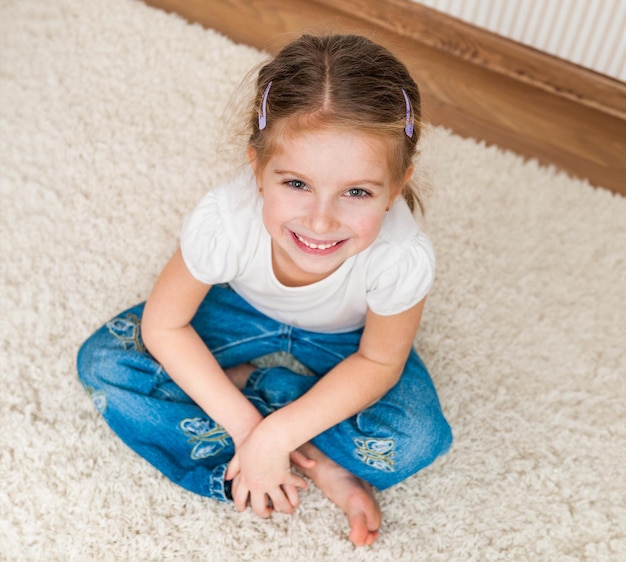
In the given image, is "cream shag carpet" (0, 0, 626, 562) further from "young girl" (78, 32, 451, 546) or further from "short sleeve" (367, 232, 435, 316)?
"short sleeve" (367, 232, 435, 316)

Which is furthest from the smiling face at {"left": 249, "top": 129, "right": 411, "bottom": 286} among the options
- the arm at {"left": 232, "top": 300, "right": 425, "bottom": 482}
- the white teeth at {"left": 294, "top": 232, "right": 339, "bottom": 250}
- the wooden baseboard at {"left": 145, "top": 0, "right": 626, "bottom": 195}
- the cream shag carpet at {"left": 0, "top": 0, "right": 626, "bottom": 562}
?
the wooden baseboard at {"left": 145, "top": 0, "right": 626, "bottom": 195}

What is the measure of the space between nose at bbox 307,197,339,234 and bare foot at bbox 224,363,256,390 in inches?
14.8

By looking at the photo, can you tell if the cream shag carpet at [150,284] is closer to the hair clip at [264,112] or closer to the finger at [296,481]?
the finger at [296,481]

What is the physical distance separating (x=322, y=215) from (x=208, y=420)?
0.36 m

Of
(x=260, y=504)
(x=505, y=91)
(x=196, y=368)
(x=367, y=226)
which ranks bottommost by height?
(x=260, y=504)

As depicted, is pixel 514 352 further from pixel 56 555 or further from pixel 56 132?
pixel 56 132

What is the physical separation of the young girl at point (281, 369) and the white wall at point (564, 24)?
0.66 meters

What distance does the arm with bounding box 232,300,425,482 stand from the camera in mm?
1026

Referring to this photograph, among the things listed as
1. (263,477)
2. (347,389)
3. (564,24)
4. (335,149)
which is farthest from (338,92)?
(564,24)

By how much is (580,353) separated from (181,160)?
758 mm

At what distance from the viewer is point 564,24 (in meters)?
1.53

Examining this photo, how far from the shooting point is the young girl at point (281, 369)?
943mm

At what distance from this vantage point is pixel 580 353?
4.24 feet

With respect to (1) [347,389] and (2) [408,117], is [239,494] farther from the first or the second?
(2) [408,117]
